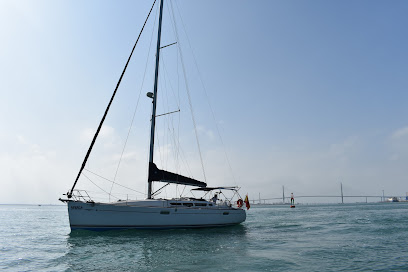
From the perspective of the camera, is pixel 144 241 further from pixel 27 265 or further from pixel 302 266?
pixel 302 266

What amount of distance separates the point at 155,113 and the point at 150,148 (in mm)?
3217

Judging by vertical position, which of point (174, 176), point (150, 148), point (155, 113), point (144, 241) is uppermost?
point (155, 113)

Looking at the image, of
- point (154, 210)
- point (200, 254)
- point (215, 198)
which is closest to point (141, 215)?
point (154, 210)

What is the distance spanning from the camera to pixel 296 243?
53.6ft

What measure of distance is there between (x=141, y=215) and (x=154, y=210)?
39.8 inches

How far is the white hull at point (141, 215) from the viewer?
19250 mm

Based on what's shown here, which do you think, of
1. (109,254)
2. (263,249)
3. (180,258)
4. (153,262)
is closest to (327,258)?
(263,249)

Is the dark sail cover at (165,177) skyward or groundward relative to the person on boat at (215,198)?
skyward

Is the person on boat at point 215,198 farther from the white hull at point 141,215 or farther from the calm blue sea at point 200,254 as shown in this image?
the calm blue sea at point 200,254

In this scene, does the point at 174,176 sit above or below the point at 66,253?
above

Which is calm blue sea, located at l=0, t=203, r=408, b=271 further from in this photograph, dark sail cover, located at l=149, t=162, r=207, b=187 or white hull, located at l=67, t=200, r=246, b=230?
dark sail cover, located at l=149, t=162, r=207, b=187

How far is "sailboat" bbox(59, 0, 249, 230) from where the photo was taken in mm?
19266

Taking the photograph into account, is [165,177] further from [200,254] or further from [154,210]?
[200,254]

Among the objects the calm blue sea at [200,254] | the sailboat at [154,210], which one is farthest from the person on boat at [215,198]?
the calm blue sea at [200,254]
